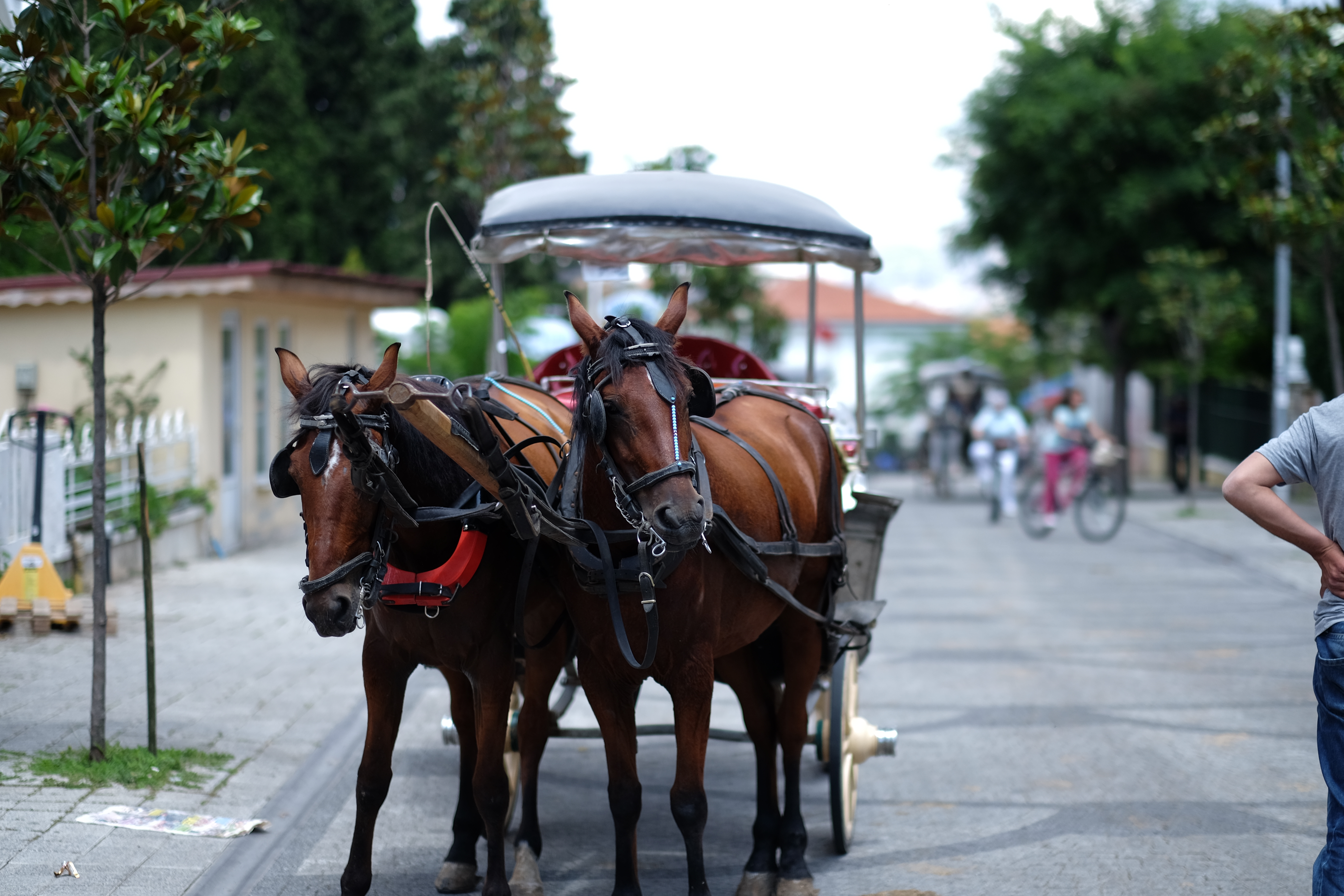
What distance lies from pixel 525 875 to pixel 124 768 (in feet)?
7.09

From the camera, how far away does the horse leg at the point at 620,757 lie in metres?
4.35

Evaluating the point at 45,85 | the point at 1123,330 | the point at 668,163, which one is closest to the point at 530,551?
the point at 45,85

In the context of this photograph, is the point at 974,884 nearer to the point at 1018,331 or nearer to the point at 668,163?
the point at 668,163

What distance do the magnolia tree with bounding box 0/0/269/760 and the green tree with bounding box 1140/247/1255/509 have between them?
17.9m

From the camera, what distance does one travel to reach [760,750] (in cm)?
528

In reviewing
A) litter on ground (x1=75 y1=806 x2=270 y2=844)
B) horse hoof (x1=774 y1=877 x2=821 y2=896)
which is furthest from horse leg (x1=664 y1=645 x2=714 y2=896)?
litter on ground (x1=75 y1=806 x2=270 y2=844)

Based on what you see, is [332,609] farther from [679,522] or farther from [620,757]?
[620,757]

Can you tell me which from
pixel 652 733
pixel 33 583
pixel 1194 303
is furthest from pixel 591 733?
pixel 1194 303

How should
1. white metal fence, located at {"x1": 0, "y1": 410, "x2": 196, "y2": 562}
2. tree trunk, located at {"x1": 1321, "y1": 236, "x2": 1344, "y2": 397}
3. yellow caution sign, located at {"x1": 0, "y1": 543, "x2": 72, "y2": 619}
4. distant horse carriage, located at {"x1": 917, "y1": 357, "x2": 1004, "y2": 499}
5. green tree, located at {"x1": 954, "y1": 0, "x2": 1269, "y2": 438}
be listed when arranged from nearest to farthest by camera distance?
1. yellow caution sign, located at {"x1": 0, "y1": 543, "x2": 72, "y2": 619}
2. white metal fence, located at {"x1": 0, "y1": 410, "x2": 196, "y2": 562}
3. tree trunk, located at {"x1": 1321, "y1": 236, "x2": 1344, "y2": 397}
4. green tree, located at {"x1": 954, "y1": 0, "x2": 1269, "y2": 438}
5. distant horse carriage, located at {"x1": 917, "y1": 357, "x2": 1004, "y2": 499}

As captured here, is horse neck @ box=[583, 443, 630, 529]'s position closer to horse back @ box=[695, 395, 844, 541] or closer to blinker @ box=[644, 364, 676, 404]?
blinker @ box=[644, 364, 676, 404]

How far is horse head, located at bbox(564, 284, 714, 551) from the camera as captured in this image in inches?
146

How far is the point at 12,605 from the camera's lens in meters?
8.93

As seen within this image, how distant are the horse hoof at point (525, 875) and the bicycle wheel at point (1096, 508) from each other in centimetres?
1409

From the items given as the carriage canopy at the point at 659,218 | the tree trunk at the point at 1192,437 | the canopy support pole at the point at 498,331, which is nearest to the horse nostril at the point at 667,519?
the carriage canopy at the point at 659,218
